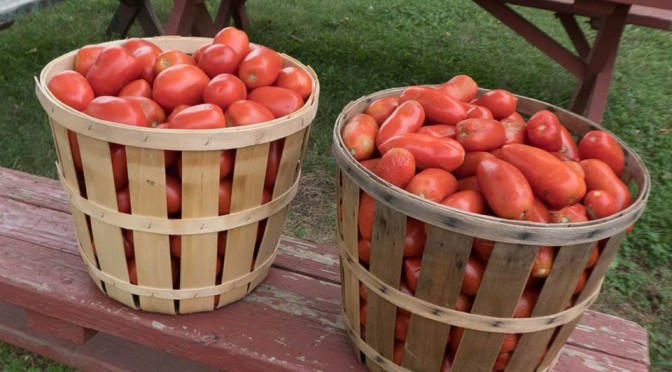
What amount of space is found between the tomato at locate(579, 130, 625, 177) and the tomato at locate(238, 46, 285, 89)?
869mm

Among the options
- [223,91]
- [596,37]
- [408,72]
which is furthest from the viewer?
[408,72]

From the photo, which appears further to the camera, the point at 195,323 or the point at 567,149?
the point at 195,323

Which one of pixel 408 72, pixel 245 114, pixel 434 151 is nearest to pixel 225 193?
pixel 245 114

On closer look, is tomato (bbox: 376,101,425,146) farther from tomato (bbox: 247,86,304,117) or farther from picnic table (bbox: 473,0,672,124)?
picnic table (bbox: 473,0,672,124)

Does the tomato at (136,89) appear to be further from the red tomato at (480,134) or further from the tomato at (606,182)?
the tomato at (606,182)

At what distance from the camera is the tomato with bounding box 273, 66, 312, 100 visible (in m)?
1.72

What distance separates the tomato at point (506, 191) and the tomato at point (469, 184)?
8 cm

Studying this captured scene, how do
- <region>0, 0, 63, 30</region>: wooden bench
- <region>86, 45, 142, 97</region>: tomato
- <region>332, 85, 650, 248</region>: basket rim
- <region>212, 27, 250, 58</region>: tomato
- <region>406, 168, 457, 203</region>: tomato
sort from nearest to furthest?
1. <region>332, 85, 650, 248</region>: basket rim
2. <region>406, 168, 457, 203</region>: tomato
3. <region>86, 45, 142, 97</region>: tomato
4. <region>212, 27, 250, 58</region>: tomato
5. <region>0, 0, 63, 30</region>: wooden bench

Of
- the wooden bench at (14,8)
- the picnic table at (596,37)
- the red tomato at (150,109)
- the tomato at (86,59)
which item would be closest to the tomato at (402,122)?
the red tomato at (150,109)

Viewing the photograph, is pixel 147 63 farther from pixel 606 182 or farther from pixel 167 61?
pixel 606 182

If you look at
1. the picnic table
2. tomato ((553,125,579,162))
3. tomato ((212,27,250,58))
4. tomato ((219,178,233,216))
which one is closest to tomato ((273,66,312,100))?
tomato ((212,27,250,58))

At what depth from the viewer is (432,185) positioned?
1314mm

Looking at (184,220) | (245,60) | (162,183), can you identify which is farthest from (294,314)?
(245,60)

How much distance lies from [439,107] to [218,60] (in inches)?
25.2
